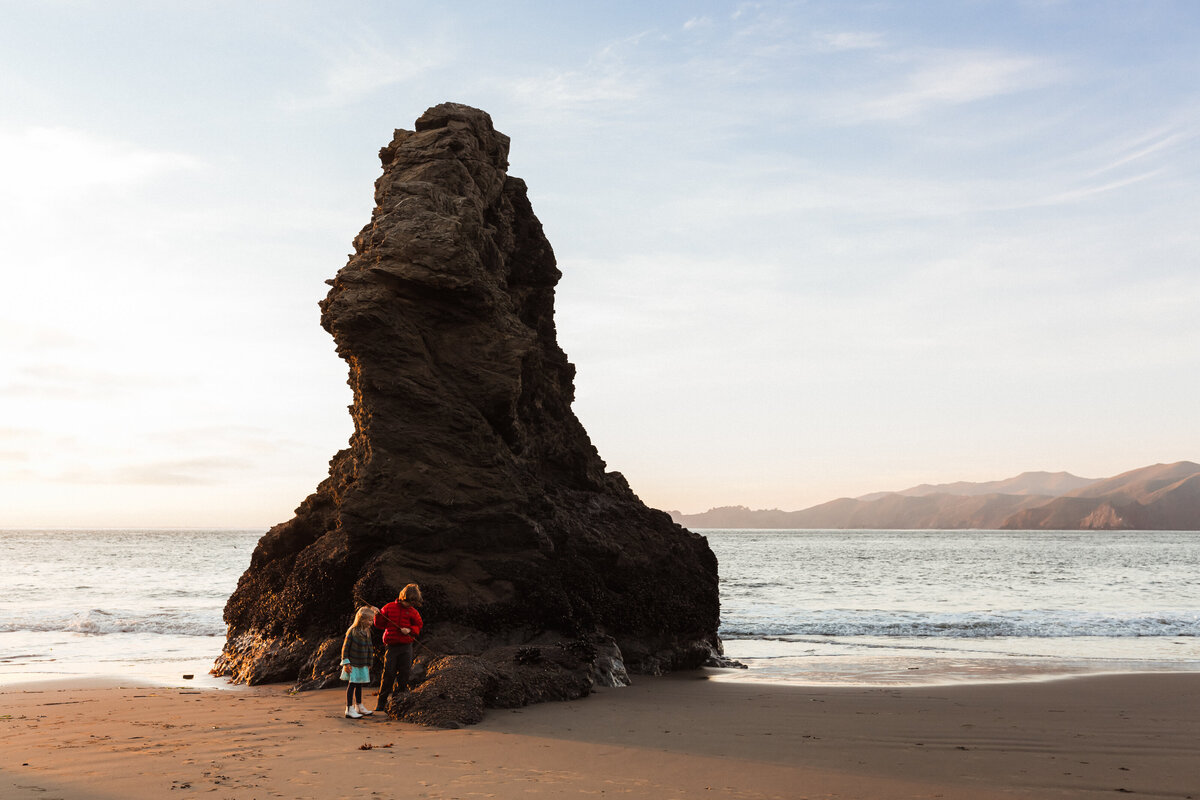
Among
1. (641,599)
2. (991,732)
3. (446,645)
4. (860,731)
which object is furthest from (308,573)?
(991,732)

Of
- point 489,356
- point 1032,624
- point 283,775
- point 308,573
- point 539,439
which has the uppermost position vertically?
point 489,356

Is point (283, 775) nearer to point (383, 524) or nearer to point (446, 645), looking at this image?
point (446, 645)

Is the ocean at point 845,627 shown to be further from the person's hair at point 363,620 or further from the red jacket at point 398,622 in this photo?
the red jacket at point 398,622

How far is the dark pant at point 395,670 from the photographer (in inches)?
399

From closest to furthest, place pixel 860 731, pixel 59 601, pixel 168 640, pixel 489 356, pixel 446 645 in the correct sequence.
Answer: pixel 860 731 → pixel 446 645 → pixel 489 356 → pixel 168 640 → pixel 59 601

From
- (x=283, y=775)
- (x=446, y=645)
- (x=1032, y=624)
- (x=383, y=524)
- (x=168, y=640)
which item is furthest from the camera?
(x=1032, y=624)

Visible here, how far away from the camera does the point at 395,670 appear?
10.2m

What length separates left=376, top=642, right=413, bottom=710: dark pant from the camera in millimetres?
10125

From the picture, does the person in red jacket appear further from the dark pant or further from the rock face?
the rock face

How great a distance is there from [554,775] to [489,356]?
8.12 m

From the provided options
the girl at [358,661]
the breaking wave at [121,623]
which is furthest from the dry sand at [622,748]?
the breaking wave at [121,623]

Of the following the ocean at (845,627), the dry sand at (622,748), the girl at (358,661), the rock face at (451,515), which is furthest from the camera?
the ocean at (845,627)

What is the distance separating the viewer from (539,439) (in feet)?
52.2

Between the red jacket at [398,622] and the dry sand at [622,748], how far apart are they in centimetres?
94
